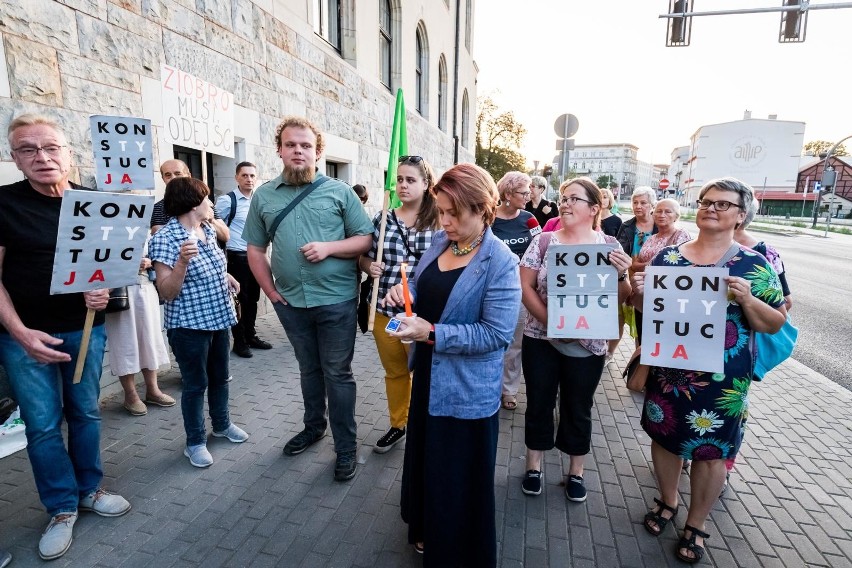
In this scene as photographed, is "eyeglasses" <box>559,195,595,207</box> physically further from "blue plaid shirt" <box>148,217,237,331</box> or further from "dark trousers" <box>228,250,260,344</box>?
"dark trousers" <box>228,250,260,344</box>

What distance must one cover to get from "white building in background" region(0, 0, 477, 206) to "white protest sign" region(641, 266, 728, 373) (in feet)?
14.8

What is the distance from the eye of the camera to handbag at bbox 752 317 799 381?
8.11ft

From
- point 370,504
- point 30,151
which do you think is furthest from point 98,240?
point 370,504

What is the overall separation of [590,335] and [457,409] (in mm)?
1010

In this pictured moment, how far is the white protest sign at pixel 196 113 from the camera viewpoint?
491 centimetres

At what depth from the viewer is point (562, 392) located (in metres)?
2.96

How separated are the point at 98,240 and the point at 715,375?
326 centimetres

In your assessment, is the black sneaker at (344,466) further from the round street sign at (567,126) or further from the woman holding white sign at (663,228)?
the round street sign at (567,126)

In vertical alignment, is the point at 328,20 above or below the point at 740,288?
above

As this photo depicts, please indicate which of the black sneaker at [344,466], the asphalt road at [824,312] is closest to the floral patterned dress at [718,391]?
the black sneaker at [344,466]

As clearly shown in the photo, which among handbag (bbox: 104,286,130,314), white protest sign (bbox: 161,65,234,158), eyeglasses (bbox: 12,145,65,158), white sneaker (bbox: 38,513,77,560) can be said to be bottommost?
white sneaker (bbox: 38,513,77,560)

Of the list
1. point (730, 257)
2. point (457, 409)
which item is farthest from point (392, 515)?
point (730, 257)

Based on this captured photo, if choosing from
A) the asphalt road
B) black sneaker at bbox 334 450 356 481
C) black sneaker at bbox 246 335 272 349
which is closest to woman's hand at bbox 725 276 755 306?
black sneaker at bbox 334 450 356 481

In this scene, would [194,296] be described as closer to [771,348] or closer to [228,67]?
[771,348]
